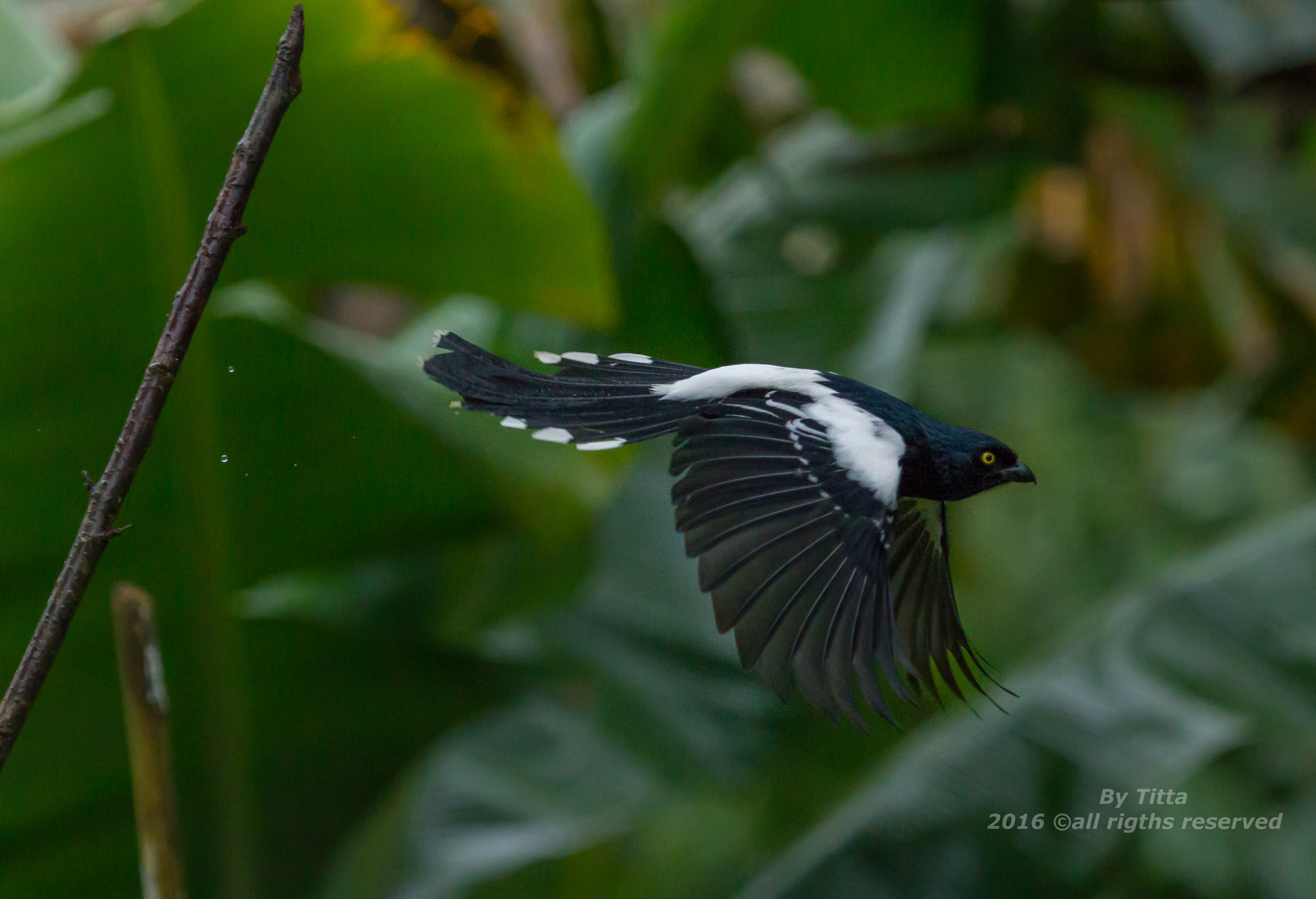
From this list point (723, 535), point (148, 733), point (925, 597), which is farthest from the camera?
point (148, 733)

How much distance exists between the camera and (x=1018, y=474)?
0.39 m

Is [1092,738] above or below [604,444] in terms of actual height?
below

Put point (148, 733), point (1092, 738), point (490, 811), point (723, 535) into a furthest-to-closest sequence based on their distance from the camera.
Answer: point (490, 811), point (1092, 738), point (148, 733), point (723, 535)

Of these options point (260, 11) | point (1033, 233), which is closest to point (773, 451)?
point (260, 11)

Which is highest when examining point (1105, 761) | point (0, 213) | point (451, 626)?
point (0, 213)

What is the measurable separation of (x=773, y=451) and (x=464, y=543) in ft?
2.82

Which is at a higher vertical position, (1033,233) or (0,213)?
(1033,233)

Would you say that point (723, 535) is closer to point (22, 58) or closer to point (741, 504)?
point (741, 504)

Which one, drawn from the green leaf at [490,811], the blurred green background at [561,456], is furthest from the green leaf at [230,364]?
the green leaf at [490,811]

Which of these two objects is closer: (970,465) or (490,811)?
(970,465)

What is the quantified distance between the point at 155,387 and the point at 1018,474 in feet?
0.92

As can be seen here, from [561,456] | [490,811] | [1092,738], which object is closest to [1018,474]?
[561,456]

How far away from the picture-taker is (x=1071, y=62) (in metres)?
1.85

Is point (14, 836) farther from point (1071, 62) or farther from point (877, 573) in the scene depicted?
point (1071, 62)
